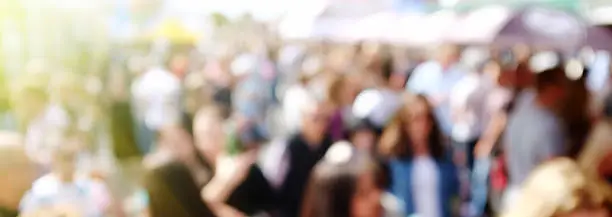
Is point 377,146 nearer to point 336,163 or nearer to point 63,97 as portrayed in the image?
point 336,163

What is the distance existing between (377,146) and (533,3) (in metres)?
0.30

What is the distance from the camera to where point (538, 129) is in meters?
1.11

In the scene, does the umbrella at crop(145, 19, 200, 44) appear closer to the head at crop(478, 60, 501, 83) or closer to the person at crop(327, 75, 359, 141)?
the person at crop(327, 75, 359, 141)

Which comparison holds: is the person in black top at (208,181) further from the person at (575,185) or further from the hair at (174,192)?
the person at (575,185)

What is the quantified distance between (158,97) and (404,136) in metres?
0.37

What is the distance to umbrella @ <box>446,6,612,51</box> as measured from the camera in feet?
3.52

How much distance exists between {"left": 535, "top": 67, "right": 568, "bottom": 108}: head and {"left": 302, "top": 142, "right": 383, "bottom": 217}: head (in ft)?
0.86

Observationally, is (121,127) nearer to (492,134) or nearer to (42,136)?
(42,136)

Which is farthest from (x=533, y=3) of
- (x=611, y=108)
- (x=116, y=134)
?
(x=116, y=134)

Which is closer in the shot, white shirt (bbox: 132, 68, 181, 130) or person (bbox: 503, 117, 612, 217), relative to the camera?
person (bbox: 503, 117, 612, 217)

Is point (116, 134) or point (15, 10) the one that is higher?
point (15, 10)

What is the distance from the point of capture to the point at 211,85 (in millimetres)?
1156

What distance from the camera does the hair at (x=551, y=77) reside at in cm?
110

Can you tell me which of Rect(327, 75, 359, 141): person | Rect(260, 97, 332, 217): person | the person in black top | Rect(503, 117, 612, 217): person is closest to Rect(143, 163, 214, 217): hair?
the person in black top
